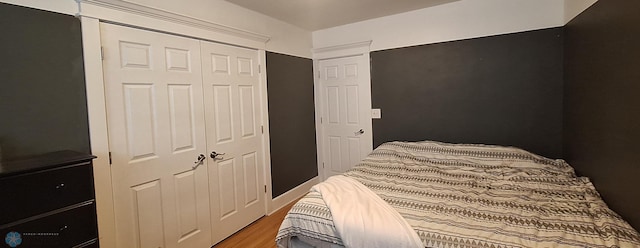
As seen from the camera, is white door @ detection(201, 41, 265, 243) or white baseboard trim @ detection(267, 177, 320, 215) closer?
white door @ detection(201, 41, 265, 243)

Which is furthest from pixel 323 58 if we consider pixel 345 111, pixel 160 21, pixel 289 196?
pixel 160 21

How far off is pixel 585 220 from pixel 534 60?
1860mm

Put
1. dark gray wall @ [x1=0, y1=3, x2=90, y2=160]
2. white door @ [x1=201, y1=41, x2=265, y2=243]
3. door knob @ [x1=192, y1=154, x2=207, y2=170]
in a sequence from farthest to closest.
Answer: white door @ [x1=201, y1=41, x2=265, y2=243]
door knob @ [x1=192, y1=154, x2=207, y2=170]
dark gray wall @ [x1=0, y1=3, x2=90, y2=160]

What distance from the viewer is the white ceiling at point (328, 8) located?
284cm

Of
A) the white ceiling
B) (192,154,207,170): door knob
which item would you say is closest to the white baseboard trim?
(192,154,207,170): door knob

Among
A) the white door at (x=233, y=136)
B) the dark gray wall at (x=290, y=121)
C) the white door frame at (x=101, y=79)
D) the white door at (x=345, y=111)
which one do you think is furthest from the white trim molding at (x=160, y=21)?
the white door at (x=345, y=111)

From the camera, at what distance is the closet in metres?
1.94

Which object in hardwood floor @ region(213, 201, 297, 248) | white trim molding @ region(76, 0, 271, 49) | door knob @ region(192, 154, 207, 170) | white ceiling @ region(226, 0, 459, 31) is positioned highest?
white ceiling @ region(226, 0, 459, 31)

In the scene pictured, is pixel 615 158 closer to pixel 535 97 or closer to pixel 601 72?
pixel 601 72

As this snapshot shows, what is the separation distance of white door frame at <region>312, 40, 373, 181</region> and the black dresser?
9.50ft

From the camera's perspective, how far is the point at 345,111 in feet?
12.7

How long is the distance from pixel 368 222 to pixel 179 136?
169 cm

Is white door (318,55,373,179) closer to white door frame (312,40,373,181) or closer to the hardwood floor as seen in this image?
white door frame (312,40,373,181)

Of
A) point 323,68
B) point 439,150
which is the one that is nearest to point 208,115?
point 323,68
